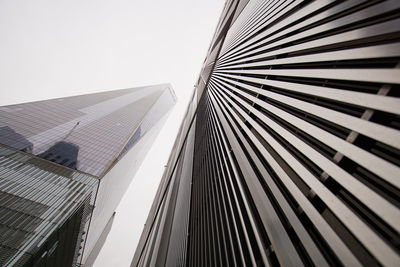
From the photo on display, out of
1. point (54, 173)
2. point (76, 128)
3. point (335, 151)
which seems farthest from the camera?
point (76, 128)

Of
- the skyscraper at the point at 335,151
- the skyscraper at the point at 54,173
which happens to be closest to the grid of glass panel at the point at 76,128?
the skyscraper at the point at 54,173

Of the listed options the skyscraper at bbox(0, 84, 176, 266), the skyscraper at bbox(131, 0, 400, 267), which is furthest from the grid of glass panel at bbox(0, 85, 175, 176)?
the skyscraper at bbox(131, 0, 400, 267)

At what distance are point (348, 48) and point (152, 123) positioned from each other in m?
105

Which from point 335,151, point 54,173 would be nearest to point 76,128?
point 54,173

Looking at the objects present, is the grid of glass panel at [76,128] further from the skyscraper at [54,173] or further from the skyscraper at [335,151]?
the skyscraper at [335,151]

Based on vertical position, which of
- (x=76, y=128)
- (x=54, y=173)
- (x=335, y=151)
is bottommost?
(x=76, y=128)

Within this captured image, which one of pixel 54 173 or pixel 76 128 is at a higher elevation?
pixel 54 173

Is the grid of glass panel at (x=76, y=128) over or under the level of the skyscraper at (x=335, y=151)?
under

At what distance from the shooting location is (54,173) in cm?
3969

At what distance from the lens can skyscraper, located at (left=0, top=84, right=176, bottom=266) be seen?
2861cm

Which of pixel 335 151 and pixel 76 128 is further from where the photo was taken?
pixel 76 128

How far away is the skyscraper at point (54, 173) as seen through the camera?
2861 cm

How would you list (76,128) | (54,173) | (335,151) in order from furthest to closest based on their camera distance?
(76,128) < (54,173) < (335,151)

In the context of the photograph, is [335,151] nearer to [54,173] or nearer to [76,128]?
[54,173]
